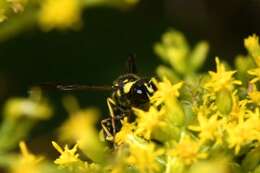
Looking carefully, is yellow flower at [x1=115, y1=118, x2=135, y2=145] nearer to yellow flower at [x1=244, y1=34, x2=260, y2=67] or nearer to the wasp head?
the wasp head

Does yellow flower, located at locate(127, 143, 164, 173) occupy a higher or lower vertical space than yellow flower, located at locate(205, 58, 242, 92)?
lower

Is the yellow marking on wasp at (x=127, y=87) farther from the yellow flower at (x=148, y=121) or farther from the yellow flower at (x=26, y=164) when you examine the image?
the yellow flower at (x=26, y=164)

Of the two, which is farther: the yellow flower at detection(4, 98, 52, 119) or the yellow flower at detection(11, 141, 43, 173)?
the yellow flower at detection(4, 98, 52, 119)

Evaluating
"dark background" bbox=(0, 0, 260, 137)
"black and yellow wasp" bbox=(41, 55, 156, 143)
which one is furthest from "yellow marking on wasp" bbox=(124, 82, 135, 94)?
"dark background" bbox=(0, 0, 260, 137)

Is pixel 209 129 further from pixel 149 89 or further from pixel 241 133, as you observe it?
pixel 149 89

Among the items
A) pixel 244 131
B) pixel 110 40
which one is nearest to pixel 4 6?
pixel 244 131

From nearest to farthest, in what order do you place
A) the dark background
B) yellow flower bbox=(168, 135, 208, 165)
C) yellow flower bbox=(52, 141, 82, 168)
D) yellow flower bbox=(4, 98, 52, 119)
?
yellow flower bbox=(168, 135, 208, 165), yellow flower bbox=(52, 141, 82, 168), yellow flower bbox=(4, 98, 52, 119), the dark background

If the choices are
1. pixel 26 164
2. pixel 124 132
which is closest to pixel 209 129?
pixel 124 132
